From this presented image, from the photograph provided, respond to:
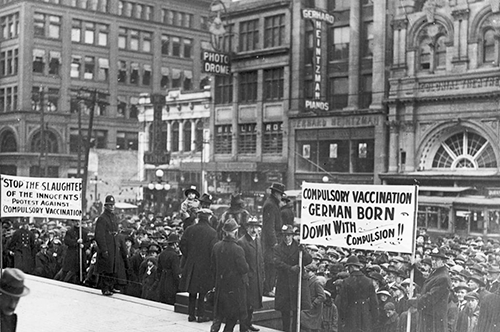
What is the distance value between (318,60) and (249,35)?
887 centimetres

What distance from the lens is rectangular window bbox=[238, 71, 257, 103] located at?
5231 cm

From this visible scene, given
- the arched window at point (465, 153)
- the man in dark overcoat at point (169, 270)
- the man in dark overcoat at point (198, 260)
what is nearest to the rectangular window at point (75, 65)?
the arched window at point (465, 153)

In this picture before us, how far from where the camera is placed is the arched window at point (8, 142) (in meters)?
65.8

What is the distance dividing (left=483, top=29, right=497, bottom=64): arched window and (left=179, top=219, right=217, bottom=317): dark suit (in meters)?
30.3

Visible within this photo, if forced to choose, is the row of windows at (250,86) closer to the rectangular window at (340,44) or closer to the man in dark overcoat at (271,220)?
the rectangular window at (340,44)

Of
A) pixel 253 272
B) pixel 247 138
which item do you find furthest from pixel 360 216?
pixel 247 138

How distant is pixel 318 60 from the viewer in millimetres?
45562

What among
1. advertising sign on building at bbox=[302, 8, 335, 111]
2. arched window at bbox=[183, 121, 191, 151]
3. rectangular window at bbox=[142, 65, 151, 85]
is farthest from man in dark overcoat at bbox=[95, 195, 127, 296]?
rectangular window at bbox=[142, 65, 151, 85]

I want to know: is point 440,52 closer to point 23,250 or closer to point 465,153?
point 465,153

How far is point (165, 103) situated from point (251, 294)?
147 feet

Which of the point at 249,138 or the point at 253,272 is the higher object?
the point at 249,138

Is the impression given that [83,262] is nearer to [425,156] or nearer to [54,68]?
[425,156]

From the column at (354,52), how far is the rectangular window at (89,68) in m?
26.2

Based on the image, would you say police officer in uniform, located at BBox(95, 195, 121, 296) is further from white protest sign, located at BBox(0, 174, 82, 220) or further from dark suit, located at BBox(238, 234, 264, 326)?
dark suit, located at BBox(238, 234, 264, 326)
